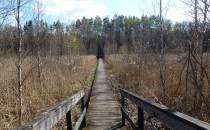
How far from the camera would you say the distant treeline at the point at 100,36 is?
12.1 m

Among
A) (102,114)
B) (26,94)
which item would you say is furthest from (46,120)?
(102,114)

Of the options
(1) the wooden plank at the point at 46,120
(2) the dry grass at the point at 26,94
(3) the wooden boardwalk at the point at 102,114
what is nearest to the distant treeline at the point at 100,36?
(2) the dry grass at the point at 26,94

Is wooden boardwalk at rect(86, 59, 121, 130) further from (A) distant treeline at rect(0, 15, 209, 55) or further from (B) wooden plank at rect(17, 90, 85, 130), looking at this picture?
(B) wooden plank at rect(17, 90, 85, 130)

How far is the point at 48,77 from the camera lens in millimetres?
13656

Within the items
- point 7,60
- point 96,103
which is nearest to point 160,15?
point 96,103

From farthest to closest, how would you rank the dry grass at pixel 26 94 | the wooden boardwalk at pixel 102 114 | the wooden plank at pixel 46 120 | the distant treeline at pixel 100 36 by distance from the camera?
the distant treeline at pixel 100 36 → the wooden boardwalk at pixel 102 114 → the dry grass at pixel 26 94 → the wooden plank at pixel 46 120

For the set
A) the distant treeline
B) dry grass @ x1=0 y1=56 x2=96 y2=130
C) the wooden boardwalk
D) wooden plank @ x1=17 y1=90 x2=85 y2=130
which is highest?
the distant treeline

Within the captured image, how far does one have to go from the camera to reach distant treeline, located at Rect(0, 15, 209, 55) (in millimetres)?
A: 12086

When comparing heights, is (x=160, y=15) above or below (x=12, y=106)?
above

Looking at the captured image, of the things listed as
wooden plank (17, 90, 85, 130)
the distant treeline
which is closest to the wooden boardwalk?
the distant treeline

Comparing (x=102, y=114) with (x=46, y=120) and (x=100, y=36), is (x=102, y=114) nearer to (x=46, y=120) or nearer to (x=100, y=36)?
(x=46, y=120)

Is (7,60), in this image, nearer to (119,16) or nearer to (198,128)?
(198,128)

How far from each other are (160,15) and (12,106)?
9988 mm

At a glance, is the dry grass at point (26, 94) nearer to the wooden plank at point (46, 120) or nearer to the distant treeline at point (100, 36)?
the distant treeline at point (100, 36)
